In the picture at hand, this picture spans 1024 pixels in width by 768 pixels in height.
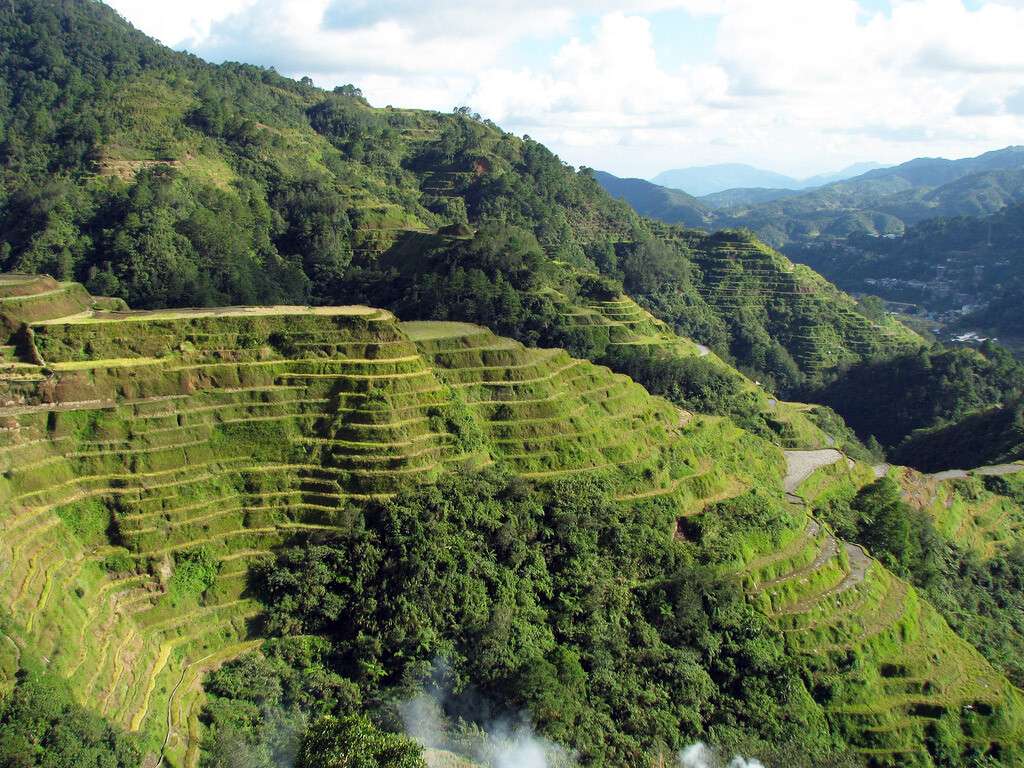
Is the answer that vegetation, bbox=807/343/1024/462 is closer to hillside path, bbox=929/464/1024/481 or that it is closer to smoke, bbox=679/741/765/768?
hillside path, bbox=929/464/1024/481

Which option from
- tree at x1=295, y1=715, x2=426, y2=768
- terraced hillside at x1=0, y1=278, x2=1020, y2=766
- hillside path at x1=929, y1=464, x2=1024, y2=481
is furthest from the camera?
hillside path at x1=929, y1=464, x2=1024, y2=481

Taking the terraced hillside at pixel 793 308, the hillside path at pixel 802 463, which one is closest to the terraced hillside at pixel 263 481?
the hillside path at pixel 802 463

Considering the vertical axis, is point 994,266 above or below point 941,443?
above

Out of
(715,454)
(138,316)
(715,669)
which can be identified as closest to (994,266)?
(715,454)

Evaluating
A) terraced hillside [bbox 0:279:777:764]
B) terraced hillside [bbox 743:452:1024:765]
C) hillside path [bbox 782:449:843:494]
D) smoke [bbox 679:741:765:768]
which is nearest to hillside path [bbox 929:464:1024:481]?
hillside path [bbox 782:449:843:494]

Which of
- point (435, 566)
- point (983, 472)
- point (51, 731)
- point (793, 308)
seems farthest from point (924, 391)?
point (51, 731)

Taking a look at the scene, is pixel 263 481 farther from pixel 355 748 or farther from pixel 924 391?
pixel 924 391

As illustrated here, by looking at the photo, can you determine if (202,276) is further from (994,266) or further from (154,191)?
(994,266)
